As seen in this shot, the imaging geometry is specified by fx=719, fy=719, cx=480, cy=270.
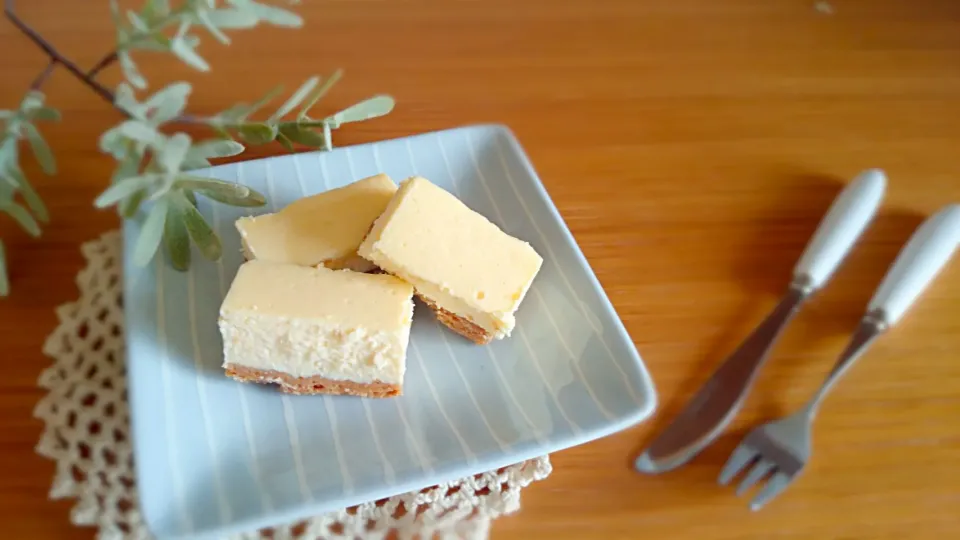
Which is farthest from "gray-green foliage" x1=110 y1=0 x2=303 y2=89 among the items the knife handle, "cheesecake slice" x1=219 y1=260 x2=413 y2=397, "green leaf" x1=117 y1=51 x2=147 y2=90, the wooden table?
the knife handle

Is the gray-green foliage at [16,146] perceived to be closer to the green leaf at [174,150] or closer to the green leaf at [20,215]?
the green leaf at [20,215]

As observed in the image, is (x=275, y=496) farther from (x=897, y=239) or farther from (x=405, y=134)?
(x=897, y=239)

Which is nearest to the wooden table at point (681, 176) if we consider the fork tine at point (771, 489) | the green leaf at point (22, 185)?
the fork tine at point (771, 489)

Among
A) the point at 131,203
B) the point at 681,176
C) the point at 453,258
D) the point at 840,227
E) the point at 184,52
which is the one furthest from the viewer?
the point at 681,176

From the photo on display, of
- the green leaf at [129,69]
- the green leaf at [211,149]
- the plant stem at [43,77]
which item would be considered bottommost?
the green leaf at [211,149]

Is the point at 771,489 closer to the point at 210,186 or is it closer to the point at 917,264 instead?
the point at 917,264

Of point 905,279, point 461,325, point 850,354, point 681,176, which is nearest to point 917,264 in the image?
point 905,279

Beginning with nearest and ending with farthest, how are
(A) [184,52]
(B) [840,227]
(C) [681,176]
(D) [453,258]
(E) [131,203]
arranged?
(A) [184,52], (E) [131,203], (D) [453,258], (B) [840,227], (C) [681,176]
